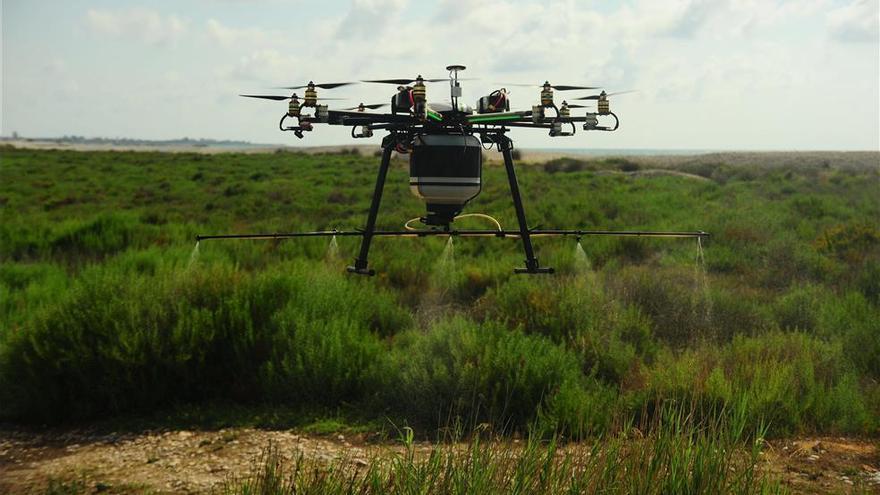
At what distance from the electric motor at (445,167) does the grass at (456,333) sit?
1.83m

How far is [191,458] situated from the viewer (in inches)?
346

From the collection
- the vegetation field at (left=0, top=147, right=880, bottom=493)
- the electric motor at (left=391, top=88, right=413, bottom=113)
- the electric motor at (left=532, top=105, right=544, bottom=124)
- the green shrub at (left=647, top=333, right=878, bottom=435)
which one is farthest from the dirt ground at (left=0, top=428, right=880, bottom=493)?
the electric motor at (left=532, top=105, right=544, bottom=124)

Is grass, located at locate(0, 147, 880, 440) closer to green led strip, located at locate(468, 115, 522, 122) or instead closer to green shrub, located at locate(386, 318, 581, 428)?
green shrub, located at locate(386, 318, 581, 428)

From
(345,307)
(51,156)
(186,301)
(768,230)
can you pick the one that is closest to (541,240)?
(768,230)

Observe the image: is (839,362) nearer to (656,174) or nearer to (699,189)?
(699,189)

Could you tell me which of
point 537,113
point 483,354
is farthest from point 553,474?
point 483,354

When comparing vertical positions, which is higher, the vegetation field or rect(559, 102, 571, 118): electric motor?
rect(559, 102, 571, 118): electric motor

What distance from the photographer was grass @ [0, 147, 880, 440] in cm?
964

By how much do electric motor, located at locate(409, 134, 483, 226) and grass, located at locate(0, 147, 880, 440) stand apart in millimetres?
1825

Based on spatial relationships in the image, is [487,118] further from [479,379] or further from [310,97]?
[479,379]

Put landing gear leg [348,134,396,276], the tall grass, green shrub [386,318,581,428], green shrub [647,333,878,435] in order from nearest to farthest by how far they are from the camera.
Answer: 1. the tall grass
2. landing gear leg [348,134,396,276]
3. green shrub [647,333,878,435]
4. green shrub [386,318,581,428]

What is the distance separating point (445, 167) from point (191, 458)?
16.1 feet

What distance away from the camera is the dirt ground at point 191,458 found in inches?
311

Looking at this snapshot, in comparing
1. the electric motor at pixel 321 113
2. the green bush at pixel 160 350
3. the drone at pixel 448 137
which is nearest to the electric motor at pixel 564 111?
the drone at pixel 448 137
